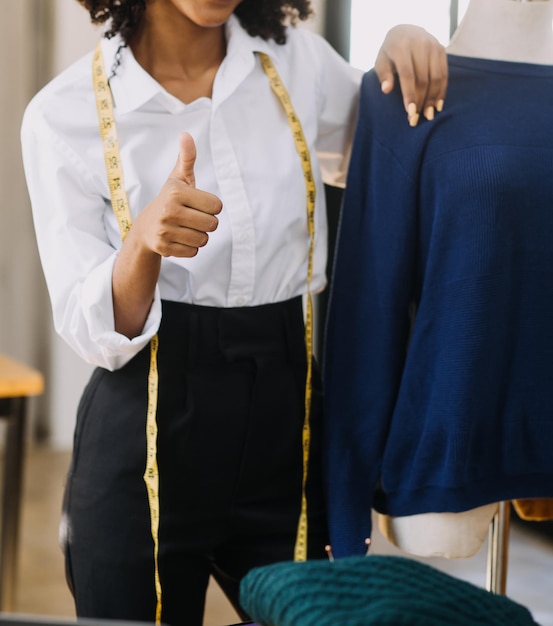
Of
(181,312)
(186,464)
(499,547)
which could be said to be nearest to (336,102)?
(181,312)

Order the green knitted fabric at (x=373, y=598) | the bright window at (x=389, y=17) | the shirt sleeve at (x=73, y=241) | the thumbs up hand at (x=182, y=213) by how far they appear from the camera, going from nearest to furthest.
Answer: the green knitted fabric at (x=373, y=598)
the thumbs up hand at (x=182, y=213)
the shirt sleeve at (x=73, y=241)
the bright window at (x=389, y=17)

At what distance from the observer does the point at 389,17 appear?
4.11 m

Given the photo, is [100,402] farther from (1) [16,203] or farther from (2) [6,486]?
(1) [16,203]

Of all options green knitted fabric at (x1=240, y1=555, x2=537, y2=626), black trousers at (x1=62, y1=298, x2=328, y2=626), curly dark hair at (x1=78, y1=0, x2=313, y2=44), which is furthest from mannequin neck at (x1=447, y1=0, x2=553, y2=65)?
green knitted fabric at (x1=240, y1=555, x2=537, y2=626)

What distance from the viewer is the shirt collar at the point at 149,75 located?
1427 millimetres

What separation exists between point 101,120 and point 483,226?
0.59m

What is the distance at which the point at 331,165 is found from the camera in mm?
1735

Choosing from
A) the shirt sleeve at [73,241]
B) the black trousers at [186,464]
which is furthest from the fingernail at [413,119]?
the shirt sleeve at [73,241]

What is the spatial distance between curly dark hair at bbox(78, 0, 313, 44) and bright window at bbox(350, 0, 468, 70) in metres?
2.25

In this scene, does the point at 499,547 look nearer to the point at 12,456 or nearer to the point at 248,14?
the point at 248,14

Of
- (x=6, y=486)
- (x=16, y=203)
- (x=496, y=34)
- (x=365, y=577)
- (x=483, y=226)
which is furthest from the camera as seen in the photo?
(x=16, y=203)

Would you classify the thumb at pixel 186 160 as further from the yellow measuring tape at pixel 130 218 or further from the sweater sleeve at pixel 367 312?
the sweater sleeve at pixel 367 312

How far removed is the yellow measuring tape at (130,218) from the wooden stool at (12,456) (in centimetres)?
104

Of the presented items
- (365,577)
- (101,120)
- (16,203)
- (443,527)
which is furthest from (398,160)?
(16,203)
